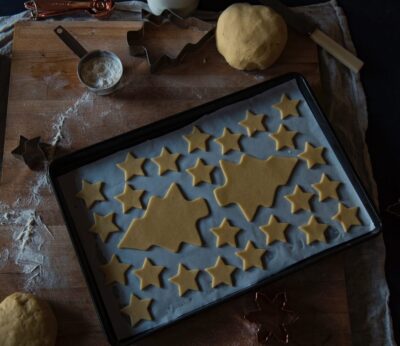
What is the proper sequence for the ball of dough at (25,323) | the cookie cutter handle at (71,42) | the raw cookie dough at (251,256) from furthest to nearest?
the cookie cutter handle at (71,42), the raw cookie dough at (251,256), the ball of dough at (25,323)

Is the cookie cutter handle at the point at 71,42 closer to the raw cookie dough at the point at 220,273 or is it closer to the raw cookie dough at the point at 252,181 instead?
the raw cookie dough at the point at 252,181

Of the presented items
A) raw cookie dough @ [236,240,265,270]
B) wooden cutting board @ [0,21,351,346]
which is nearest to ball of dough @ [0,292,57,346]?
wooden cutting board @ [0,21,351,346]

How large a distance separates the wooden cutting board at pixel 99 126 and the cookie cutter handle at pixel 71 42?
31 mm

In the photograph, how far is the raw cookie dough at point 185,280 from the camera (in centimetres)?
109

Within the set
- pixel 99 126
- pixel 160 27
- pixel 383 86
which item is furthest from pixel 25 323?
pixel 383 86

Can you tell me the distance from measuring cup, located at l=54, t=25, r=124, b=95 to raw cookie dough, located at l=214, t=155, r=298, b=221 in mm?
330

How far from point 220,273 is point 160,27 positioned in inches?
25.2

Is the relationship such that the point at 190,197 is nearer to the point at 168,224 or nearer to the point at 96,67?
the point at 168,224

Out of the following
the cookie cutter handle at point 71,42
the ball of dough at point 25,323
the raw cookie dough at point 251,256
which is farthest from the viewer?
the cookie cutter handle at point 71,42

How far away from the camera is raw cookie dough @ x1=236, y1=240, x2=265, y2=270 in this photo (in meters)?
1.10

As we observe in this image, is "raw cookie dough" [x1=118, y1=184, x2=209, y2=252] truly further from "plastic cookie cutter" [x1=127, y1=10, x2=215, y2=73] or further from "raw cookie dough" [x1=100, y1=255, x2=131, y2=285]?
"plastic cookie cutter" [x1=127, y1=10, x2=215, y2=73]

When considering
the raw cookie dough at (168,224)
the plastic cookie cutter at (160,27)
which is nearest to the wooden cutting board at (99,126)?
the plastic cookie cutter at (160,27)


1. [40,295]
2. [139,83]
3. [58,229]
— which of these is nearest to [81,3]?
[139,83]

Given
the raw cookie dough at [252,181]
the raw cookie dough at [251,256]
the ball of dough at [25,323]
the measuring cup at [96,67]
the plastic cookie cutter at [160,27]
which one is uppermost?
the measuring cup at [96,67]
